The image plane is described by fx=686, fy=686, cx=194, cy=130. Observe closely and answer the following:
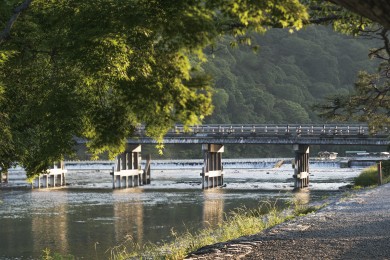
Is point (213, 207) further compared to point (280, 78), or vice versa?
point (280, 78)

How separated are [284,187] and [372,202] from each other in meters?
30.1

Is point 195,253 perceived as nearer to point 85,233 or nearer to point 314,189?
point 85,233

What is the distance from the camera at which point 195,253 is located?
11586mm

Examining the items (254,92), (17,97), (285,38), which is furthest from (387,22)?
(285,38)

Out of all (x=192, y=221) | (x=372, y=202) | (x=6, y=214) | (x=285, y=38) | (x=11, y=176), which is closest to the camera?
(x=372, y=202)

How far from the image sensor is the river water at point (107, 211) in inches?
961

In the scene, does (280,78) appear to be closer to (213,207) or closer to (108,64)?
(213,207)

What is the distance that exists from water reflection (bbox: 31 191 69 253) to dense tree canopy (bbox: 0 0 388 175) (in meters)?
7.68

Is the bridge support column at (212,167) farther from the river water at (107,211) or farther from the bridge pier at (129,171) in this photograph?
the bridge pier at (129,171)

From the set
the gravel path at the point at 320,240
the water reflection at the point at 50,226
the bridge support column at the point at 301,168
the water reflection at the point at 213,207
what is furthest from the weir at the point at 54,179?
the gravel path at the point at 320,240

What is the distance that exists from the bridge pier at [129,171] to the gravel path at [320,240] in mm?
36256

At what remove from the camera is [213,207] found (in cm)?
3647

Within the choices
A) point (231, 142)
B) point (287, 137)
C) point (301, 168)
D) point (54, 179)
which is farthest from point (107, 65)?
point (231, 142)

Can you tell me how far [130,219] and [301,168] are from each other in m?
23.1
